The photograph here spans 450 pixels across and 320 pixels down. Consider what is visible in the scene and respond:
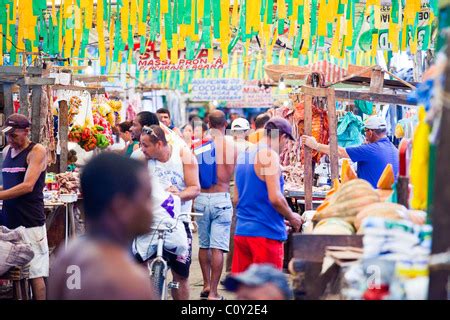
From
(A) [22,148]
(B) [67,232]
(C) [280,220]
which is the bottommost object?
(B) [67,232]

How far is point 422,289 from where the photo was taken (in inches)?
151

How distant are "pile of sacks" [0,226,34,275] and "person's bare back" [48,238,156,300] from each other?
4.93 meters

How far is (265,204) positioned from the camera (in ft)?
25.8

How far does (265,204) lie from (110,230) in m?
4.29

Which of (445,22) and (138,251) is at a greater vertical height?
(445,22)

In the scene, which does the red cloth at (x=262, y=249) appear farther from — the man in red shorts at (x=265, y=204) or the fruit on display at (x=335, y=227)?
the fruit on display at (x=335, y=227)

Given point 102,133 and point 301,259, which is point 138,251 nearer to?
point 301,259

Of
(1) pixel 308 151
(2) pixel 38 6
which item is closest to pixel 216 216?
(1) pixel 308 151

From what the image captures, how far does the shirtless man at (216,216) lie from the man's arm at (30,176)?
7.12ft

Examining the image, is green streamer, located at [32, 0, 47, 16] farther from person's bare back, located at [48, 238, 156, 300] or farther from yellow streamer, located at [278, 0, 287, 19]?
person's bare back, located at [48, 238, 156, 300]

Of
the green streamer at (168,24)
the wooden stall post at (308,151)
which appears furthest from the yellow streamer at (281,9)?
the green streamer at (168,24)

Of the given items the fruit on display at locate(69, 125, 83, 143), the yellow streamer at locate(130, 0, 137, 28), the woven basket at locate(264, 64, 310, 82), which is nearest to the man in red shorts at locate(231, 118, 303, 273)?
the yellow streamer at locate(130, 0, 137, 28)

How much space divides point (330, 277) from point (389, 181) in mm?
1636
